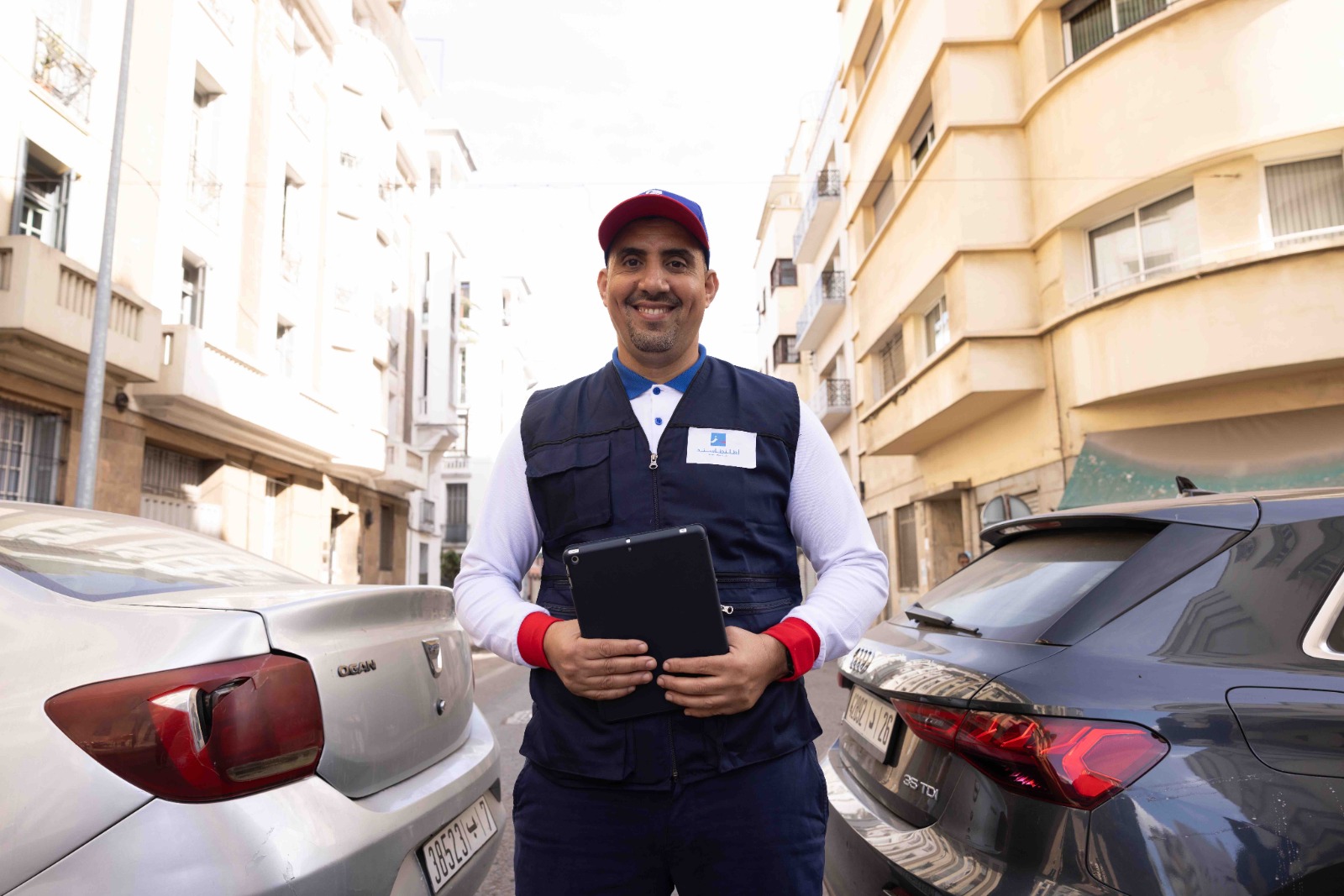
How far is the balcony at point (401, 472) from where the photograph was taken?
24.6m

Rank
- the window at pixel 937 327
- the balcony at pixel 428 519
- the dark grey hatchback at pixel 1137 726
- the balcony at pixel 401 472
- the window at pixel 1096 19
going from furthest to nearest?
the balcony at pixel 428 519 < the balcony at pixel 401 472 < the window at pixel 937 327 < the window at pixel 1096 19 < the dark grey hatchback at pixel 1137 726

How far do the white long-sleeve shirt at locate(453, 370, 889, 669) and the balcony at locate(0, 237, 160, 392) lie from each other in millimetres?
10882

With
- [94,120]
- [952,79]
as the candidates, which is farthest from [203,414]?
[952,79]

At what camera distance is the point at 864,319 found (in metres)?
21.9

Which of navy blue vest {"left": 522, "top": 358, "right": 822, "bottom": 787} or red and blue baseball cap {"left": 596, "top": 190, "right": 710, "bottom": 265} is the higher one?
red and blue baseball cap {"left": 596, "top": 190, "right": 710, "bottom": 265}

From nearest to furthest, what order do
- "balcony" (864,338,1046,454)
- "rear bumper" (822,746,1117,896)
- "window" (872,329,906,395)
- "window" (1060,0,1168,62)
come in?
"rear bumper" (822,746,1117,896) < "window" (1060,0,1168,62) < "balcony" (864,338,1046,454) < "window" (872,329,906,395)

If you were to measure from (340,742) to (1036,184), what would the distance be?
1435cm

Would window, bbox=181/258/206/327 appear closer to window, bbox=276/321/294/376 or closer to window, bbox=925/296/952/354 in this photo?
window, bbox=276/321/294/376

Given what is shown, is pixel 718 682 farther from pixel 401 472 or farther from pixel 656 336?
pixel 401 472

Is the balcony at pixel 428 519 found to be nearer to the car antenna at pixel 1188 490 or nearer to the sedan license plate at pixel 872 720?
the sedan license plate at pixel 872 720

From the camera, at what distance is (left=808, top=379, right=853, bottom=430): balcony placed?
25703mm

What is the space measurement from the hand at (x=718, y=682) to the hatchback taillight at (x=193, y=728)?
0.91 m

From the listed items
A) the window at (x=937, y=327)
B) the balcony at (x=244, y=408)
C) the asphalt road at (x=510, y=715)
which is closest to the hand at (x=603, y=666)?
the asphalt road at (x=510, y=715)

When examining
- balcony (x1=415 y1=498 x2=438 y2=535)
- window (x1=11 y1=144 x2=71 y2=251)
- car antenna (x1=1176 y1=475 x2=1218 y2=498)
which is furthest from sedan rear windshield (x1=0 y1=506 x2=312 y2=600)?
balcony (x1=415 y1=498 x2=438 y2=535)
